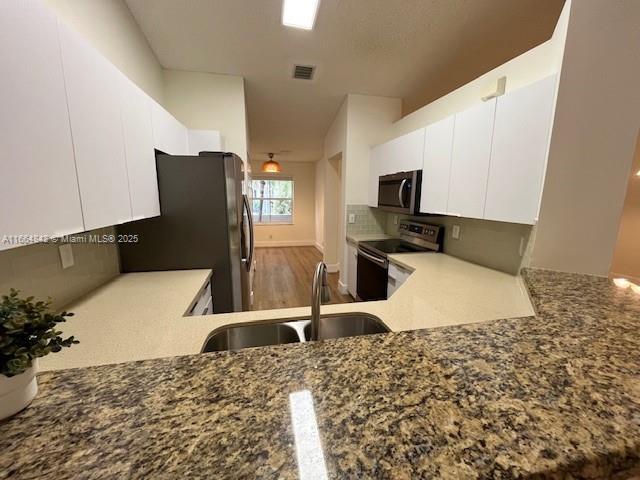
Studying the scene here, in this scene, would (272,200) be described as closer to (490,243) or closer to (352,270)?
(352,270)

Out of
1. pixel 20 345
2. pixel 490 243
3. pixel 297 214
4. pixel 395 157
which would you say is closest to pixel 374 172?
pixel 395 157

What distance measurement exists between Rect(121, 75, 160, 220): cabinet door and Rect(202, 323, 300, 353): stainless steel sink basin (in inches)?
35.1

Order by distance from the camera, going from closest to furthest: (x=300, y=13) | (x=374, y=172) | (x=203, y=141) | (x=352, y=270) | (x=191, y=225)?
1. (x=191, y=225)
2. (x=300, y=13)
3. (x=203, y=141)
4. (x=374, y=172)
5. (x=352, y=270)

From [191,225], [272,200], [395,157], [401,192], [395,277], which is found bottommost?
[395,277]

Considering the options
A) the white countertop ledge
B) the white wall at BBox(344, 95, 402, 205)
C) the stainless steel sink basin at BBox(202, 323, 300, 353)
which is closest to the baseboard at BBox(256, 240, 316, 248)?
the white wall at BBox(344, 95, 402, 205)

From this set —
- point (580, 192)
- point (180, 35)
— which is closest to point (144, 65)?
point (180, 35)

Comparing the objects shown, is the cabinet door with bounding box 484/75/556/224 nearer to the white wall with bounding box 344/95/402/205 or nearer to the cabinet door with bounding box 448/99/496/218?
the cabinet door with bounding box 448/99/496/218

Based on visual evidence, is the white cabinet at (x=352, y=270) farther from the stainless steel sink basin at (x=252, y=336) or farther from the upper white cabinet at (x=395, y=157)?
the stainless steel sink basin at (x=252, y=336)

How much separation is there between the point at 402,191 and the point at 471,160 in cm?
79

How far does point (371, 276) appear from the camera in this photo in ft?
9.14

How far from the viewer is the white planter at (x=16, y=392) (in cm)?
51

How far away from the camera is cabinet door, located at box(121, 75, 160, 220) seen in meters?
1.38

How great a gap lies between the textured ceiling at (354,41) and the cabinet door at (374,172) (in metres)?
0.79

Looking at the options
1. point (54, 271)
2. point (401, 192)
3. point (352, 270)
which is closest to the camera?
point (54, 271)
